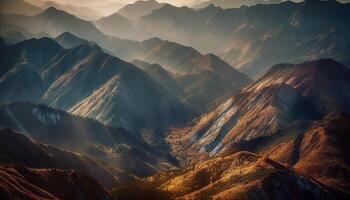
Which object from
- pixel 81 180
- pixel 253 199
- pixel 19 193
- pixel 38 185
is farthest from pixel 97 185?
pixel 253 199

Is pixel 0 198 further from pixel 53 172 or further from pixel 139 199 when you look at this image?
pixel 139 199

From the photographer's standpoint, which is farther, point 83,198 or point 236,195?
point 236,195

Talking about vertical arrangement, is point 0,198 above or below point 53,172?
above

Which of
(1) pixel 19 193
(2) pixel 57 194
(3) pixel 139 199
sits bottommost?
(3) pixel 139 199

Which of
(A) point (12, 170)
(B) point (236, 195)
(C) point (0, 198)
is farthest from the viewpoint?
(B) point (236, 195)

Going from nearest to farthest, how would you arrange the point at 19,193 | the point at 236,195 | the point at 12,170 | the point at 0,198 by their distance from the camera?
the point at 0,198 → the point at 19,193 → the point at 12,170 → the point at 236,195

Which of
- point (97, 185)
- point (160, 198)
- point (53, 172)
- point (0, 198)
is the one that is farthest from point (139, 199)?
point (0, 198)
